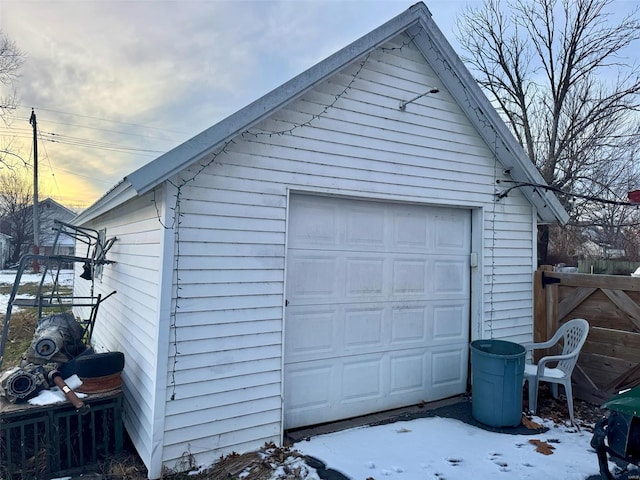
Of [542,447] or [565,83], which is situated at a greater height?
[565,83]

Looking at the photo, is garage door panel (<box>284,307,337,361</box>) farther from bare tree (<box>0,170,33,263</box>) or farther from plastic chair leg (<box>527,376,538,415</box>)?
bare tree (<box>0,170,33,263</box>)

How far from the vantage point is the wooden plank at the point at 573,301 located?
525cm

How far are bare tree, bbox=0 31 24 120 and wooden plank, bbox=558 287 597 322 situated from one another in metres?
19.9

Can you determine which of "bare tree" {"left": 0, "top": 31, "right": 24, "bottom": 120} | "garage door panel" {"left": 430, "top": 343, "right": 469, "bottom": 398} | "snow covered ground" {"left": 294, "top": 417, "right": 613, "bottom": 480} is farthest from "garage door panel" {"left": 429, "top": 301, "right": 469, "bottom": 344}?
"bare tree" {"left": 0, "top": 31, "right": 24, "bottom": 120}

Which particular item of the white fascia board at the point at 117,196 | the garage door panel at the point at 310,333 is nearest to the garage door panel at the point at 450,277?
the garage door panel at the point at 310,333

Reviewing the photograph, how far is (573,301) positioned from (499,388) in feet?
6.70

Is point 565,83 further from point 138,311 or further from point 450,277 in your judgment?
point 138,311

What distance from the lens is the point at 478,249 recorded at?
17.3ft

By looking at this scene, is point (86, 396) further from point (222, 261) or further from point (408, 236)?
point (408, 236)

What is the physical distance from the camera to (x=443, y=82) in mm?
4973

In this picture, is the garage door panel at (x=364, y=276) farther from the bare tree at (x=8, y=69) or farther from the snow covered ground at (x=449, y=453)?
the bare tree at (x=8, y=69)

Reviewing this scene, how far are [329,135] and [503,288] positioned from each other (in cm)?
329

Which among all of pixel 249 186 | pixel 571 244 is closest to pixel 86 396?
pixel 249 186

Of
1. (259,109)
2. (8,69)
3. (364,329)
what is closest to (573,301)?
(364,329)
